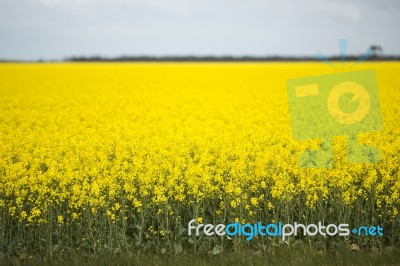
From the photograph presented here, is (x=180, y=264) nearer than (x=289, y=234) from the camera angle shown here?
Yes

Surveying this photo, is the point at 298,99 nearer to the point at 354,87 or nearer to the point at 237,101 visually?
the point at 237,101

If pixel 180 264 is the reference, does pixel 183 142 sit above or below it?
above

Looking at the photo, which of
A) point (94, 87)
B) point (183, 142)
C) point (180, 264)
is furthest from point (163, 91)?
point (180, 264)

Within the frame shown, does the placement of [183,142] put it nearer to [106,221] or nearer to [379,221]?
[106,221]

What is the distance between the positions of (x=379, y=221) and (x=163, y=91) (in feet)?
71.8

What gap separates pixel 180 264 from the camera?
7109 mm

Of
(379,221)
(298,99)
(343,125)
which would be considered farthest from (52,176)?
(298,99)

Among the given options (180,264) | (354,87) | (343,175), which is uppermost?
(354,87)

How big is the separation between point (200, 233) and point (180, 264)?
861 mm

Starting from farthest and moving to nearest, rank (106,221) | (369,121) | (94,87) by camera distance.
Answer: (94,87) < (369,121) < (106,221)

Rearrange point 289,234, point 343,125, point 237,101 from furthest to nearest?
point 237,101 < point 343,125 < point 289,234

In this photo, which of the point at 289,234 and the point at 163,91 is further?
the point at 163,91

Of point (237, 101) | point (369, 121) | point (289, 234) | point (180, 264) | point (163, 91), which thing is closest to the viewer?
point (180, 264)

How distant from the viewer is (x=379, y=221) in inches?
331
